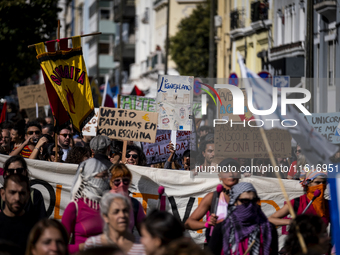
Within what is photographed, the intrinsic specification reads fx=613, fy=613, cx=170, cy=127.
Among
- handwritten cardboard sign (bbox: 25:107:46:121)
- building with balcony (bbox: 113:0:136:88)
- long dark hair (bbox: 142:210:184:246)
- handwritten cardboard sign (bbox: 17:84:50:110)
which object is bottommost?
long dark hair (bbox: 142:210:184:246)

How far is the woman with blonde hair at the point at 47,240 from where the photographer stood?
3.86 metres

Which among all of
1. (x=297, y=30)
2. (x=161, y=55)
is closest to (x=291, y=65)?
(x=297, y=30)

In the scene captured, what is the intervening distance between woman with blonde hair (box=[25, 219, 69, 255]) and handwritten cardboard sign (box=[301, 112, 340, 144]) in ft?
20.4

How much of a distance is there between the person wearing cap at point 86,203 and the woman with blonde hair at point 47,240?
2.76ft

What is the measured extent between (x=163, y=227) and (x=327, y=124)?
6185 millimetres

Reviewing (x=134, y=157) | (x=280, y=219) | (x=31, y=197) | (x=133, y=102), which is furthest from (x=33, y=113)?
(x=280, y=219)

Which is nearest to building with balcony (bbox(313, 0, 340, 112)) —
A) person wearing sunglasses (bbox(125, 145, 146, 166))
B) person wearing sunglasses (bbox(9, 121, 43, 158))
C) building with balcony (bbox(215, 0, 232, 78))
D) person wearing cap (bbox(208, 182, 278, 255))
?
person wearing sunglasses (bbox(9, 121, 43, 158))

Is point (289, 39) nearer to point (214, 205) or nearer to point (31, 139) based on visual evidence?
point (31, 139)

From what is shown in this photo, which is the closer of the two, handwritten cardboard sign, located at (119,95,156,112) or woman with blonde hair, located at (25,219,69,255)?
woman with blonde hair, located at (25,219,69,255)

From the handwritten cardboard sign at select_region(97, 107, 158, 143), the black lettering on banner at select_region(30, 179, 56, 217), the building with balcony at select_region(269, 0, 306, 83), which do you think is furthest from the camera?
the building with balcony at select_region(269, 0, 306, 83)

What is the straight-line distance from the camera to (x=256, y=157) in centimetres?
778

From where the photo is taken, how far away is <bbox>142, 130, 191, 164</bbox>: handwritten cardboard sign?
9.76 m

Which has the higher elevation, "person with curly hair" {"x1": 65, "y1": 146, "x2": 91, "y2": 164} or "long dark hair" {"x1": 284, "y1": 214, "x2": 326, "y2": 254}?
"person with curly hair" {"x1": 65, "y1": 146, "x2": 91, "y2": 164}

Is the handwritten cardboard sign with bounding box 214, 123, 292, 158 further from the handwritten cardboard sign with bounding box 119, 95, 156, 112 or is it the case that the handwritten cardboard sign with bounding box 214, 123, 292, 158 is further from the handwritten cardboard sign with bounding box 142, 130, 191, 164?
the handwritten cardboard sign with bounding box 119, 95, 156, 112
